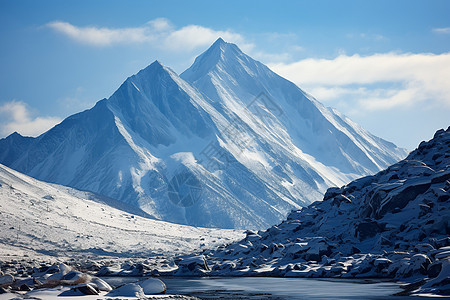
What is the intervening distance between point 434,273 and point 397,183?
182 ft

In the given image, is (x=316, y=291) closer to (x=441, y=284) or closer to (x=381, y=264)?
(x=441, y=284)

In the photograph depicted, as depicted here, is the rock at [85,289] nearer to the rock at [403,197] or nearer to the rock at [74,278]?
the rock at [74,278]

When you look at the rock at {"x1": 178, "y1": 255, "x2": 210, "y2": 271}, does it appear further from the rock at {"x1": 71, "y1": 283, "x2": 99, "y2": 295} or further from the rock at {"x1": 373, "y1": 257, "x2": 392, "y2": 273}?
the rock at {"x1": 71, "y1": 283, "x2": 99, "y2": 295}

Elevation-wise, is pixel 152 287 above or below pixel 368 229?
below

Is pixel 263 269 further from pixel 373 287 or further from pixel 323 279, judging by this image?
pixel 373 287

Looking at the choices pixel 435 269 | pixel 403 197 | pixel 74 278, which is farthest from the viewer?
pixel 403 197

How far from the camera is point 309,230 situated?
143125mm

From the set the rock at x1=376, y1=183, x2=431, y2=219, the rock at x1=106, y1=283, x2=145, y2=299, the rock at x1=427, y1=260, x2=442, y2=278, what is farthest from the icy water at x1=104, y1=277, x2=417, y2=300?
the rock at x1=376, y1=183, x2=431, y2=219

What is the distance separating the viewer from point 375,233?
379ft

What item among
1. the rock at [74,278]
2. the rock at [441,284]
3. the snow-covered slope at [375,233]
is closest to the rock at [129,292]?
the rock at [74,278]

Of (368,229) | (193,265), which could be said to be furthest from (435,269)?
(193,265)

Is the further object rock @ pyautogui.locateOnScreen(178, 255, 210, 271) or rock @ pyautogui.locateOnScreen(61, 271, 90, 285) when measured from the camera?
rock @ pyautogui.locateOnScreen(178, 255, 210, 271)

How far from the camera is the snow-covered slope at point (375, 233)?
313 feet

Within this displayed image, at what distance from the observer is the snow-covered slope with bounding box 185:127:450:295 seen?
95500 millimetres
